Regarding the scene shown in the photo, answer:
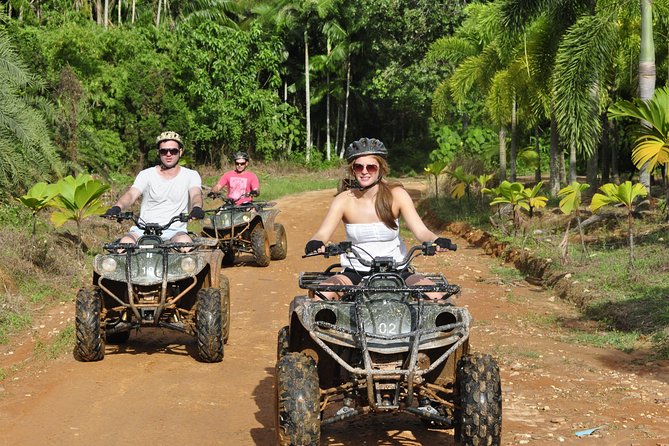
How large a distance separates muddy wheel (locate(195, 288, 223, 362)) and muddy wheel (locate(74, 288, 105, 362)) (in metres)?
0.93

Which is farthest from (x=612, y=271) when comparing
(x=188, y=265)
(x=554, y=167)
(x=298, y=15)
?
(x=298, y=15)

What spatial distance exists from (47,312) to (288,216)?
13006 millimetres

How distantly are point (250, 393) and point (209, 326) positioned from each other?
113 cm

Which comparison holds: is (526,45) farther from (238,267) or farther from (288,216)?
(238,267)

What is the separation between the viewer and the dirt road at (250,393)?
6676mm

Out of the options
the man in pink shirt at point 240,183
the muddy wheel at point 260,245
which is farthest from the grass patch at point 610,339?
the man in pink shirt at point 240,183

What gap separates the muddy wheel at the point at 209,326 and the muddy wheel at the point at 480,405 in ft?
12.2

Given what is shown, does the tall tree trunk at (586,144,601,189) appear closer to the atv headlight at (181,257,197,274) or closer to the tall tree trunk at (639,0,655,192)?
the tall tree trunk at (639,0,655,192)

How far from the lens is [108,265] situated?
909 cm

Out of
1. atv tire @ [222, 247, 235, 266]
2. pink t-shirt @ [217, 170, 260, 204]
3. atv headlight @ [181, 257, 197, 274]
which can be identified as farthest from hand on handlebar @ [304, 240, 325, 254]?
pink t-shirt @ [217, 170, 260, 204]

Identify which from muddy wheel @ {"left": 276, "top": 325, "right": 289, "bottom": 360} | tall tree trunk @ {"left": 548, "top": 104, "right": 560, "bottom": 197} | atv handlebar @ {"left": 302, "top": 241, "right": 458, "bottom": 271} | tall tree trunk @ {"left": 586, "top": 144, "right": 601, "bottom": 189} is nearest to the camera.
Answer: atv handlebar @ {"left": 302, "top": 241, "right": 458, "bottom": 271}

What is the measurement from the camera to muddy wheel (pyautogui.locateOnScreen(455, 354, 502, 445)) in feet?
18.1

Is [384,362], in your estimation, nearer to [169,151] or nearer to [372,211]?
[372,211]

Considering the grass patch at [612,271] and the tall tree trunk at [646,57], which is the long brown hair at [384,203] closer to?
the grass patch at [612,271]
